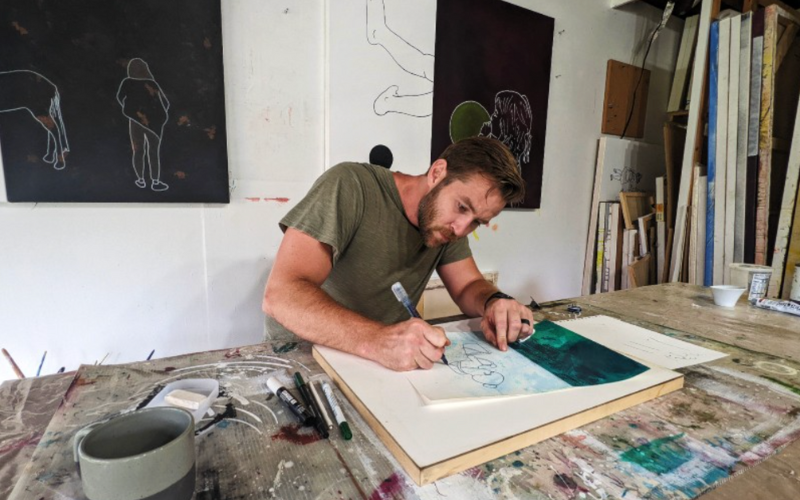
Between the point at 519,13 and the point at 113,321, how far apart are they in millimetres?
2383

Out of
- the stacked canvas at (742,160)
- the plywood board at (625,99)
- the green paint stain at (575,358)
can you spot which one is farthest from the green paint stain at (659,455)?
the plywood board at (625,99)

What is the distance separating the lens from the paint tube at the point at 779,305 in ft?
3.86

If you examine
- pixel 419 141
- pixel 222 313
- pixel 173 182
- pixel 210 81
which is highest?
pixel 210 81

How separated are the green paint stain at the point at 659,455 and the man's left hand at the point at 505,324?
301 mm

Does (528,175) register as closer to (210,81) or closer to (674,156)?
(674,156)

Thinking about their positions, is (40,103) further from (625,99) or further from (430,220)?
(625,99)

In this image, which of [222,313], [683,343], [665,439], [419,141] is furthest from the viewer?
[419,141]

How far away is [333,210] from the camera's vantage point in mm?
924

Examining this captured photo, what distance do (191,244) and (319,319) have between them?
1.01 meters

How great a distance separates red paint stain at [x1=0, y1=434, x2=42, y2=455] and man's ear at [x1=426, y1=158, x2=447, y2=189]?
0.87 meters

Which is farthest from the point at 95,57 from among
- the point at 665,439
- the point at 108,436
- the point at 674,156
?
the point at 674,156

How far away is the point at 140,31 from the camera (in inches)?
51.5

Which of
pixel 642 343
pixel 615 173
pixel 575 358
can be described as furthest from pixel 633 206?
pixel 575 358

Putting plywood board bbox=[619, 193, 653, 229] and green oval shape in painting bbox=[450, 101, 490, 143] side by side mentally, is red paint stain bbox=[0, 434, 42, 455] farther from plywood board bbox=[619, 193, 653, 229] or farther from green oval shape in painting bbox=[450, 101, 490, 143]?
plywood board bbox=[619, 193, 653, 229]
